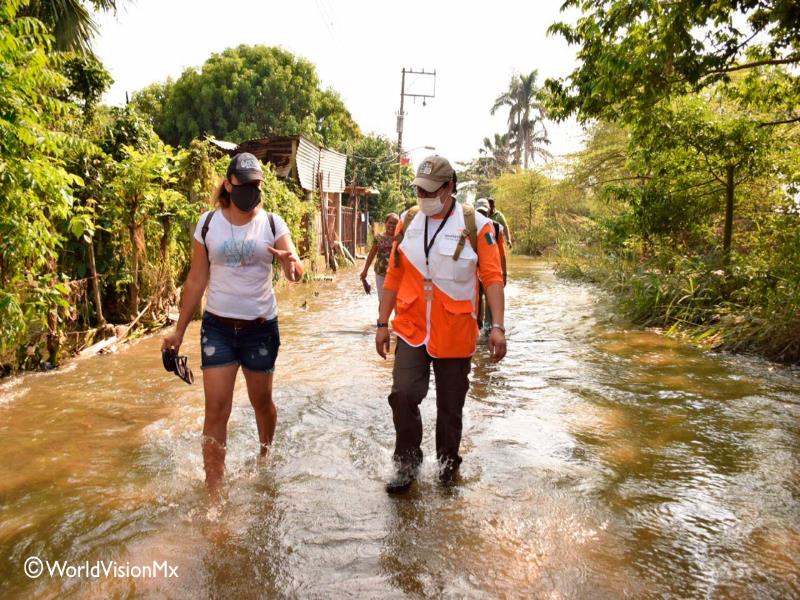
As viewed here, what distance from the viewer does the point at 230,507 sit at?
11.2 ft

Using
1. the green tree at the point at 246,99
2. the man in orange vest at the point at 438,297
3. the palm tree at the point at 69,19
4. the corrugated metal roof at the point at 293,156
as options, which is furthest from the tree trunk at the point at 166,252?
the green tree at the point at 246,99

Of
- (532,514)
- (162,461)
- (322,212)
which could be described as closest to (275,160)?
(322,212)

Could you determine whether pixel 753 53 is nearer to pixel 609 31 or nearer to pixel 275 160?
pixel 609 31

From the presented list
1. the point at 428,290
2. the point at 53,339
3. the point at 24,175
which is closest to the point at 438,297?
the point at 428,290

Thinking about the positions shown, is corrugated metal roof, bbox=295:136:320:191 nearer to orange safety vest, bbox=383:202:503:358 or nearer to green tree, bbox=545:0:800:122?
green tree, bbox=545:0:800:122

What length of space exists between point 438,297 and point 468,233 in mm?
419

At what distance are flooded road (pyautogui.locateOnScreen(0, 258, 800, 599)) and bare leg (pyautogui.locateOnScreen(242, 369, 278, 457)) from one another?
0.80 feet

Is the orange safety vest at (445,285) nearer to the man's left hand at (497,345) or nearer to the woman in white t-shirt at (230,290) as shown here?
the man's left hand at (497,345)

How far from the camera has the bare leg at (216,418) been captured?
3373mm

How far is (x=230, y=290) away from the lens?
11.1ft

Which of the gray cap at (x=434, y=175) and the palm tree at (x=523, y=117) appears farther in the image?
the palm tree at (x=523, y=117)

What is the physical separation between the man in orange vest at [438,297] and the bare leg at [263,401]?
2.50 feet

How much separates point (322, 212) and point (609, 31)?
1295cm

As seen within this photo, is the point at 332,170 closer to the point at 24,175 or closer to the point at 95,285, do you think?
the point at 95,285
